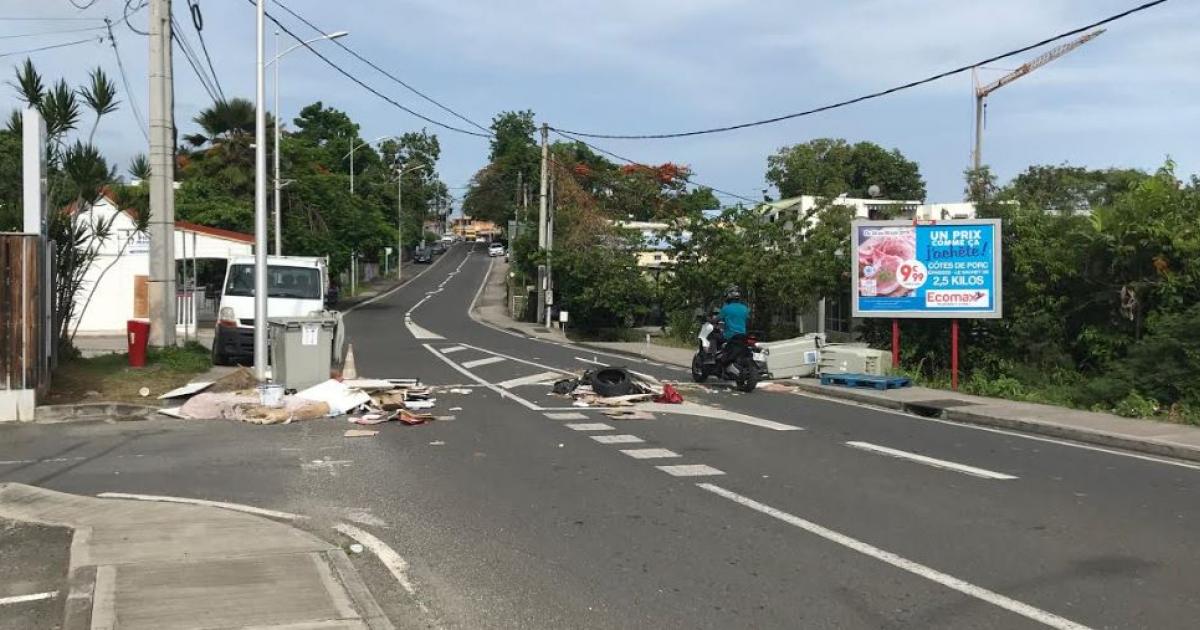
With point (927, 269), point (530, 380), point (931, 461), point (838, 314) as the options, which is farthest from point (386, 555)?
point (838, 314)

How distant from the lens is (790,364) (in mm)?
20047

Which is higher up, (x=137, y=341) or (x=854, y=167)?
(x=854, y=167)

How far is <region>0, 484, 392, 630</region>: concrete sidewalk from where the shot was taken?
5207 mm

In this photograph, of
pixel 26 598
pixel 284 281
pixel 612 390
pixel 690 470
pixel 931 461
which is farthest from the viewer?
pixel 284 281

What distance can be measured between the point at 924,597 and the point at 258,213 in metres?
14.4

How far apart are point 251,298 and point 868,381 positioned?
1301 cm

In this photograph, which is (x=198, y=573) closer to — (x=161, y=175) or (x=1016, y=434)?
(x=1016, y=434)

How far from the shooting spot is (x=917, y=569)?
6.43 meters

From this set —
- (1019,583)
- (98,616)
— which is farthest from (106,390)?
(1019,583)

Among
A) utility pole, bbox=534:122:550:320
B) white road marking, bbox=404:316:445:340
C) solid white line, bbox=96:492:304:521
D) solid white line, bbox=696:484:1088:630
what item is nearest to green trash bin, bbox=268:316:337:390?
solid white line, bbox=96:492:304:521

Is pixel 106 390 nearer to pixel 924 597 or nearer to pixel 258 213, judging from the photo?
pixel 258 213

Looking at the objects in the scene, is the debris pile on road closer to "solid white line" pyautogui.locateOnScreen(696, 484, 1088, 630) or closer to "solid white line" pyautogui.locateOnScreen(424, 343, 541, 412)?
"solid white line" pyautogui.locateOnScreen(424, 343, 541, 412)

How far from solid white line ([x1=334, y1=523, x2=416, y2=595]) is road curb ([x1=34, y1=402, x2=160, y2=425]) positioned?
7596 millimetres

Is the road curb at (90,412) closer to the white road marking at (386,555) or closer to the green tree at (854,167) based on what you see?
the white road marking at (386,555)
